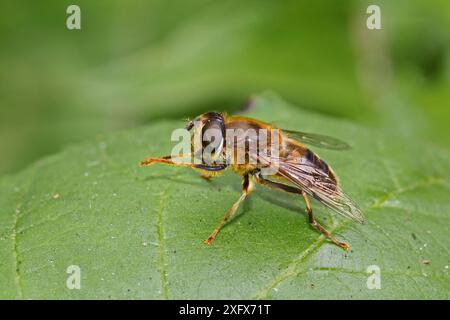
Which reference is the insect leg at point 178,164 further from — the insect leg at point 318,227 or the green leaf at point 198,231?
the insect leg at point 318,227

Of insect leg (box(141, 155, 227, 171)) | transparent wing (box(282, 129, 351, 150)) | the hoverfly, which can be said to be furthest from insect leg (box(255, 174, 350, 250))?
transparent wing (box(282, 129, 351, 150))

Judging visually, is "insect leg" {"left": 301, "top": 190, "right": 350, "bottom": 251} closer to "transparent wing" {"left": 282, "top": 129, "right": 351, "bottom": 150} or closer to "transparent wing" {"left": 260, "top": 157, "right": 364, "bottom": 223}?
"transparent wing" {"left": 260, "top": 157, "right": 364, "bottom": 223}

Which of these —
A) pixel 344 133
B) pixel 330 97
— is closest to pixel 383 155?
pixel 344 133

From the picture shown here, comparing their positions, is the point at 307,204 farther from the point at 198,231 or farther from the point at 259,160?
the point at 198,231

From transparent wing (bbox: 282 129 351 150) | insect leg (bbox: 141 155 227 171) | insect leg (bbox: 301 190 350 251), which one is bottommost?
insect leg (bbox: 301 190 350 251)

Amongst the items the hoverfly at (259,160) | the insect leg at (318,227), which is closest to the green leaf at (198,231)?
the insect leg at (318,227)

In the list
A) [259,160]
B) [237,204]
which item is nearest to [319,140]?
[259,160]
